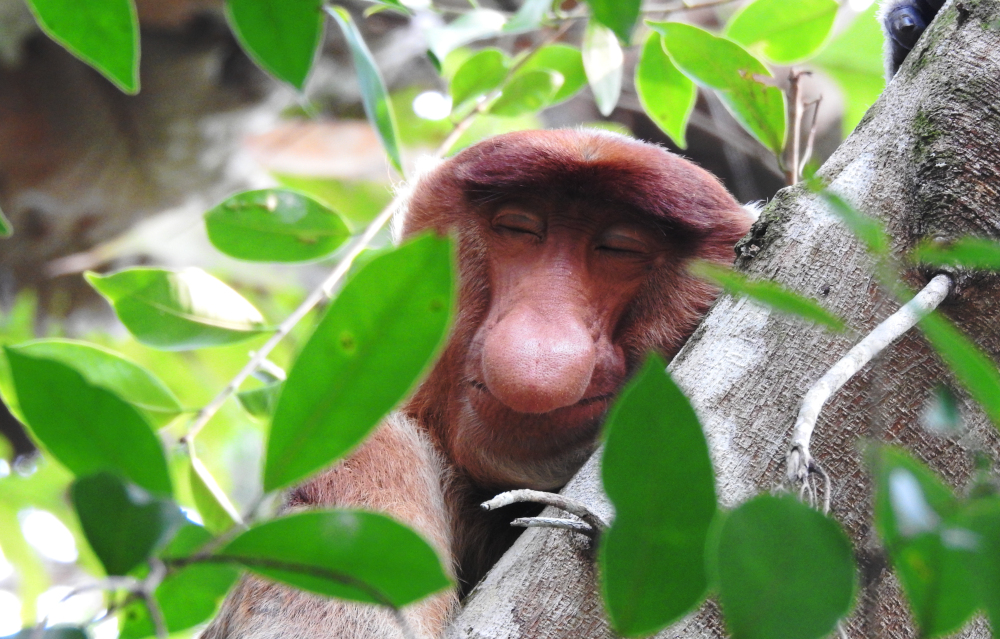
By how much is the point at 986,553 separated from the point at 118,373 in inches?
69.8

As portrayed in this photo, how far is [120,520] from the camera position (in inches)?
26.2

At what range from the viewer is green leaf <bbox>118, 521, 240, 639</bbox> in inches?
30.2

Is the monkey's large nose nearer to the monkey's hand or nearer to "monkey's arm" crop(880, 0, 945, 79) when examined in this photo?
the monkey's hand

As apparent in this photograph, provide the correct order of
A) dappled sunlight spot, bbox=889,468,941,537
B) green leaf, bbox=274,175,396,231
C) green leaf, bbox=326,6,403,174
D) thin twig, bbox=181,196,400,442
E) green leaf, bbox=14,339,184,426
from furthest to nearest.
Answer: green leaf, bbox=274,175,396,231
thin twig, bbox=181,196,400,442
green leaf, bbox=14,339,184,426
green leaf, bbox=326,6,403,174
dappled sunlight spot, bbox=889,468,941,537

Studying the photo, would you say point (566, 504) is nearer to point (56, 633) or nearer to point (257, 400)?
point (56, 633)

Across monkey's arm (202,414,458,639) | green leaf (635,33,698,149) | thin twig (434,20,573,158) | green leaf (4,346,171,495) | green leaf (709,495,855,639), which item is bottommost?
monkey's arm (202,414,458,639)

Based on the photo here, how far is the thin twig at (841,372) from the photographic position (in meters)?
A: 0.83

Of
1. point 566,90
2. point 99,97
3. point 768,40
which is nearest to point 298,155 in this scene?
point 99,97

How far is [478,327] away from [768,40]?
1126 mm

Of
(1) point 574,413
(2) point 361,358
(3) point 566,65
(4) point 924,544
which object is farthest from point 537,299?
(4) point 924,544

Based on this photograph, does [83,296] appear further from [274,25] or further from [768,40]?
[274,25]

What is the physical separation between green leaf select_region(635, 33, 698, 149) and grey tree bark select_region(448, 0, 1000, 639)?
1009mm

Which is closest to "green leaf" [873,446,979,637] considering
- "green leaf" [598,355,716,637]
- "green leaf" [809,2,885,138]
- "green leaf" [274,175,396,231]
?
"green leaf" [598,355,716,637]

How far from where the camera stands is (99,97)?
690 centimetres
